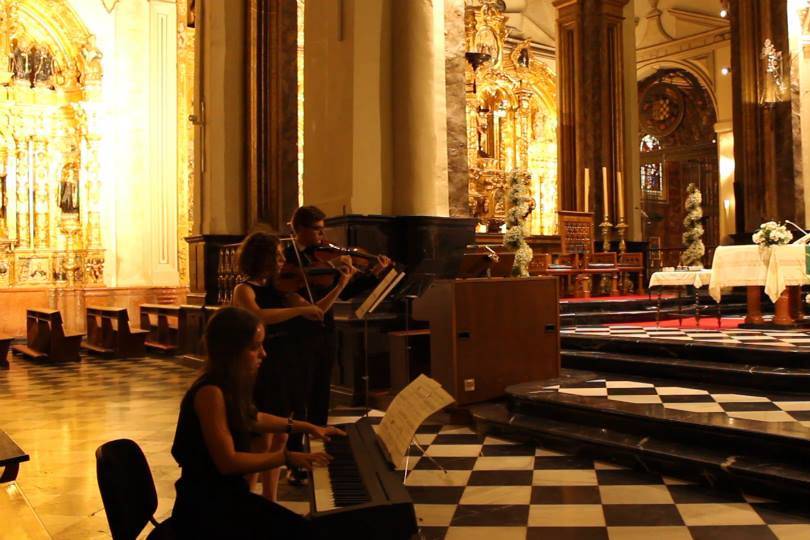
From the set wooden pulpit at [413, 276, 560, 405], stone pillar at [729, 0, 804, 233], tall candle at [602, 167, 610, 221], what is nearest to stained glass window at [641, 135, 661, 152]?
tall candle at [602, 167, 610, 221]

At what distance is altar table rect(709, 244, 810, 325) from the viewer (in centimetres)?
817

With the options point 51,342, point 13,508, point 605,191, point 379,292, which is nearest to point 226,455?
point 13,508

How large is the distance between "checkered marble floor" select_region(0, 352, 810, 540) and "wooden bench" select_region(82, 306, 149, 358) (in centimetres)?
518

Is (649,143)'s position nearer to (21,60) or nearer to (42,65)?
(42,65)

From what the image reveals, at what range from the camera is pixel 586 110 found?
47.3 feet

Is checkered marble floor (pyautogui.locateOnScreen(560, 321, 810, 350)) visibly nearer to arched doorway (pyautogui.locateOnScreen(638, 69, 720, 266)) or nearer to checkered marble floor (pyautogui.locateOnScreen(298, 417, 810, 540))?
checkered marble floor (pyautogui.locateOnScreen(298, 417, 810, 540))

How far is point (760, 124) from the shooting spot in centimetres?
1181

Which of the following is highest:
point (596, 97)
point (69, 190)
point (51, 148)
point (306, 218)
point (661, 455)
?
point (596, 97)

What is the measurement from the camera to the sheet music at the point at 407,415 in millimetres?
2539

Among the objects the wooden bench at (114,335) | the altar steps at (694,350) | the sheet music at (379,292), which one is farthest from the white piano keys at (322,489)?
the wooden bench at (114,335)

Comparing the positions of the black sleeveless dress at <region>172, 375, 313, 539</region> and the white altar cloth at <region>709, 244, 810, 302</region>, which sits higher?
the white altar cloth at <region>709, 244, 810, 302</region>

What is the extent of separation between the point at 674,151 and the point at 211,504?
20815 millimetres

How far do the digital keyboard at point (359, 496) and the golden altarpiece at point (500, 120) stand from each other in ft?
41.6

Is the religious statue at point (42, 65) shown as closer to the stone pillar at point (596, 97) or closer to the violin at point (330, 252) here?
the stone pillar at point (596, 97)
